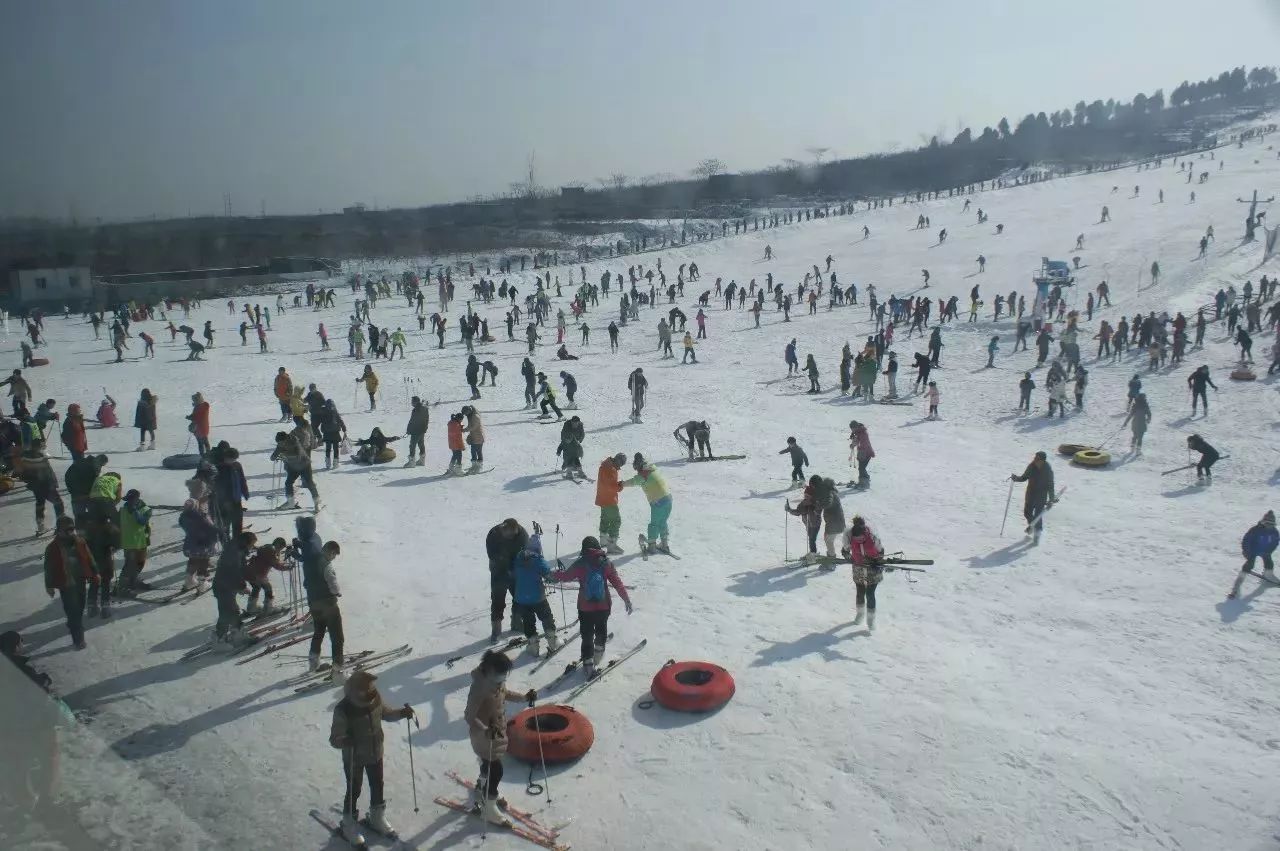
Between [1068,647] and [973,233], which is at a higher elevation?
[973,233]

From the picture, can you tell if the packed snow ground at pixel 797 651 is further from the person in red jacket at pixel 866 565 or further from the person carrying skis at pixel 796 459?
the person carrying skis at pixel 796 459

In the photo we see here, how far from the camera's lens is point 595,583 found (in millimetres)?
6738

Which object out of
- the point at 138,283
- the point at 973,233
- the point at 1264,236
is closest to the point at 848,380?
the point at 1264,236

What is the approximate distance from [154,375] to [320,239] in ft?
168

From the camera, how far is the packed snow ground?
17.4 ft

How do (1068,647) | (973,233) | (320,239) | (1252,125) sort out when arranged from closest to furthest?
(1068,647), (973,233), (320,239), (1252,125)

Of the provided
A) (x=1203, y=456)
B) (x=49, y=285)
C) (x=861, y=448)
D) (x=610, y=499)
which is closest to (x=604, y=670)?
(x=610, y=499)

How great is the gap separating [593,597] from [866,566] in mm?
2743

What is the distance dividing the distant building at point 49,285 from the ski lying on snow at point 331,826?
39.8m

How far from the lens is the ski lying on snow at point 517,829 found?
192 inches

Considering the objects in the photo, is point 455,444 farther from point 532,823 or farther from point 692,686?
point 532,823

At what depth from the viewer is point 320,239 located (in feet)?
231

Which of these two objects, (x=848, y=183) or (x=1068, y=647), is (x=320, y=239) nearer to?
(x=848, y=183)

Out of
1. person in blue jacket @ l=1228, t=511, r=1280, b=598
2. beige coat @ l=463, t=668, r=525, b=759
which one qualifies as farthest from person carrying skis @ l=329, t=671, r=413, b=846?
person in blue jacket @ l=1228, t=511, r=1280, b=598
